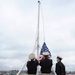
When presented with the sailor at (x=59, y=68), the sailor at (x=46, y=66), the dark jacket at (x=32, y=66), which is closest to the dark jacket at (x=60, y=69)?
the sailor at (x=59, y=68)

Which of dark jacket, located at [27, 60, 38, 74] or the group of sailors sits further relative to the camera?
dark jacket, located at [27, 60, 38, 74]

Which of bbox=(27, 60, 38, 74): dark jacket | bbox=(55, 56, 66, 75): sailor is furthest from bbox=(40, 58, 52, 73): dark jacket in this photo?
bbox=(55, 56, 66, 75): sailor

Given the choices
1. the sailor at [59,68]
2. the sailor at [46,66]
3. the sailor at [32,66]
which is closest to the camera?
the sailor at [46,66]

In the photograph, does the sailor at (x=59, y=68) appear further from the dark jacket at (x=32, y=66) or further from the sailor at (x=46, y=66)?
the dark jacket at (x=32, y=66)

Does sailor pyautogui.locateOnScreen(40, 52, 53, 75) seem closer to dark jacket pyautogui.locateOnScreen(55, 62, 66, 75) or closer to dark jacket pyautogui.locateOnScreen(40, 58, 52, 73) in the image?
dark jacket pyautogui.locateOnScreen(40, 58, 52, 73)

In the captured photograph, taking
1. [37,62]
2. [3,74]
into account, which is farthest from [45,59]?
[3,74]

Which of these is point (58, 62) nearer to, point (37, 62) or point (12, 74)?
point (37, 62)

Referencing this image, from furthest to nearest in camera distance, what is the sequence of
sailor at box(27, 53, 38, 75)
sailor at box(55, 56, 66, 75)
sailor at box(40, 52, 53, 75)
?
sailor at box(55, 56, 66, 75) → sailor at box(27, 53, 38, 75) → sailor at box(40, 52, 53, 75)

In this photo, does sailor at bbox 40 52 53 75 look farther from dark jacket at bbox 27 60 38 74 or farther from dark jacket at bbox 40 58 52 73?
dark jacket at bbox 27 60 38 74

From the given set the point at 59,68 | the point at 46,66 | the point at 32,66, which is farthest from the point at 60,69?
the point at 32,66

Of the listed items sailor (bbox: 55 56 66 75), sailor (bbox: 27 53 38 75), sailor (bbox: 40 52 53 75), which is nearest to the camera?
sailor (bbox: 40 52 53 75)

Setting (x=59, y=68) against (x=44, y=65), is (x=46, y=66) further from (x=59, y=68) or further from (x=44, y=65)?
(x=59, y=68)

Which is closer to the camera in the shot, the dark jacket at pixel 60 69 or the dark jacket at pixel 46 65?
the dark jacket at pixel 46 65

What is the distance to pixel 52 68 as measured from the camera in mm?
15250
